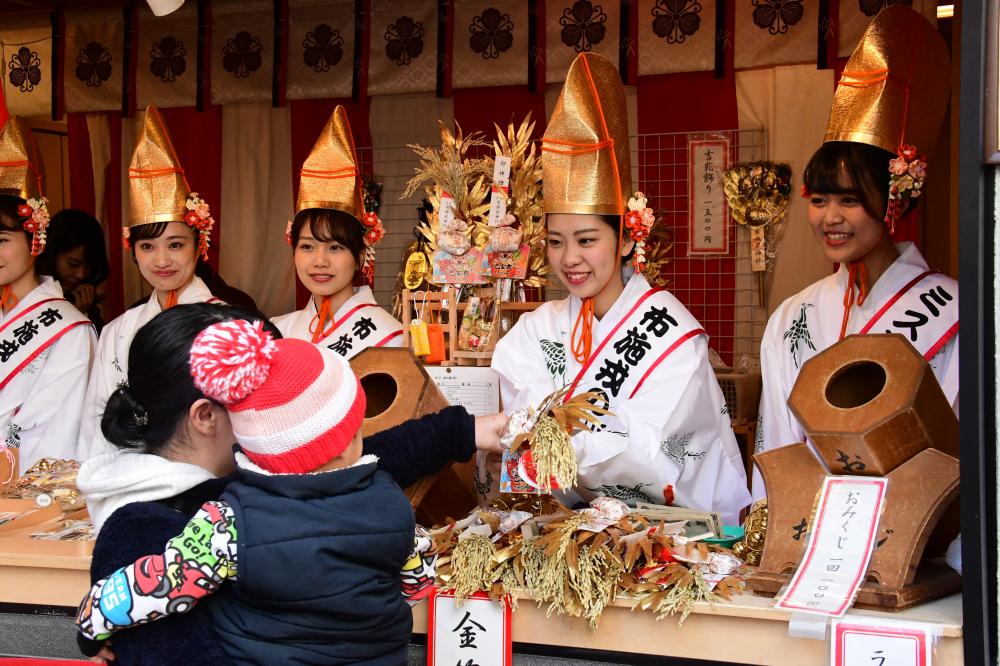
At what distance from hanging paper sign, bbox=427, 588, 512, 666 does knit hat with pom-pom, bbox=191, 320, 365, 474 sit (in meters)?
0.65

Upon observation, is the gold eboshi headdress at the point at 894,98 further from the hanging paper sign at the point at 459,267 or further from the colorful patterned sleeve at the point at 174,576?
the colorful patterned sleeve at the point at 174,576

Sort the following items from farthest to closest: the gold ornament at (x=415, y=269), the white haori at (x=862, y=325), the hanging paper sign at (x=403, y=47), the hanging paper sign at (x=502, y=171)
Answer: the hanging paper sign at (x=403, y=47)
the gold ornament at (x=415, y=269)
the hanging paper sign at (x=502, y=171)
the white haori at (x=862, y=325)

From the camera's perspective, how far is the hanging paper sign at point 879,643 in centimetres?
172

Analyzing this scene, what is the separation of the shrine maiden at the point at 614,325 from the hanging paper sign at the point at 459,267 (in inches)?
12.1

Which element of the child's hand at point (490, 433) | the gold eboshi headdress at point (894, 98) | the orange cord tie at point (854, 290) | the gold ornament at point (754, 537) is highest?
the gold eboshi headdress at point (894, 98)

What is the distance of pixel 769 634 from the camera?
6.05ft

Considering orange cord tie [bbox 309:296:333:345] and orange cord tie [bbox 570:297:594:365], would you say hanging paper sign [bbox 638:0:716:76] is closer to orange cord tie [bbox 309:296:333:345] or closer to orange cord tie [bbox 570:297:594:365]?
orange cord tie [bbox 309:296:333:345]

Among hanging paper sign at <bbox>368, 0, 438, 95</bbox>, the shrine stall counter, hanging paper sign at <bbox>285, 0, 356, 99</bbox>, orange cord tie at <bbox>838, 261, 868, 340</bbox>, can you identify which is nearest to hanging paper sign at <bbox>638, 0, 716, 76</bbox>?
hanging paper sign at <bbox>368, 0, 438, 95</bbox>

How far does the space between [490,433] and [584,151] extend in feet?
3.25

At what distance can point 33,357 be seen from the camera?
405cm

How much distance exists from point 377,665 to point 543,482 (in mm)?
607

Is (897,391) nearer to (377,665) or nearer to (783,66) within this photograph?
(377,665)

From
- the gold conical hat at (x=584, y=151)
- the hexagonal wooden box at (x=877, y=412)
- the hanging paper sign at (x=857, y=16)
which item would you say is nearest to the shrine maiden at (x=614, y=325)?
the gold conical hat at (x=584, y=151)

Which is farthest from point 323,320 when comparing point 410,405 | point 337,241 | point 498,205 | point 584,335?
point 410,405
